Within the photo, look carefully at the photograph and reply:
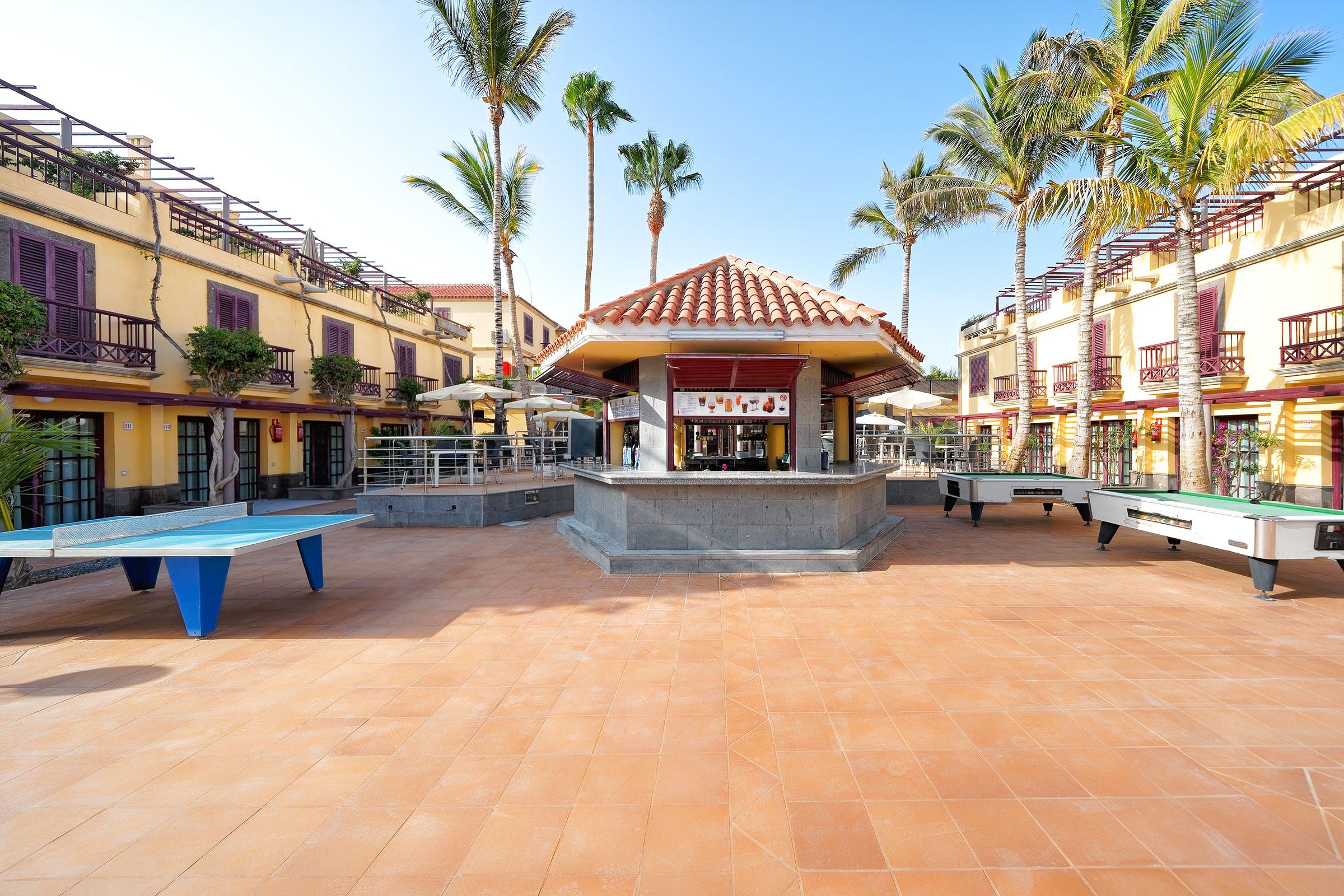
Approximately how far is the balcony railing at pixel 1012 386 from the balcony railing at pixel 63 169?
29260 millimetres

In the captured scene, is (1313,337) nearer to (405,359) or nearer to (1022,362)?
(1022,362)

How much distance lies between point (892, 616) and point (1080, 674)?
171 centimetres

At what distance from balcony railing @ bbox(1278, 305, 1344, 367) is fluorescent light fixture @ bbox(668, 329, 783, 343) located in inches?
527

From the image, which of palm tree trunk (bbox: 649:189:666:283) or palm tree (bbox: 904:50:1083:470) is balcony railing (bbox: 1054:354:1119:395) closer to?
palm tree (bbox: 904:50:1083:470)

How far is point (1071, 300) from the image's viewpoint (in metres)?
22.2

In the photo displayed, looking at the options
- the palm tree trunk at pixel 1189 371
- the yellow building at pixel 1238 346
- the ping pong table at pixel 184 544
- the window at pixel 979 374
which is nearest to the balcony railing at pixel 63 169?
the ping pong table at pixel 184 544

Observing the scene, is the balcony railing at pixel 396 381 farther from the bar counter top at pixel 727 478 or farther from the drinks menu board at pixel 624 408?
the bar counter top at pixel 727 478

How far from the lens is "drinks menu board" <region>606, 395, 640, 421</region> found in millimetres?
8953

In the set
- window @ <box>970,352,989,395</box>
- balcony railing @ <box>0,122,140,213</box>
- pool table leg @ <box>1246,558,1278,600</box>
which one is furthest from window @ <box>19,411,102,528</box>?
window @ <box>970,352,989,395</box>

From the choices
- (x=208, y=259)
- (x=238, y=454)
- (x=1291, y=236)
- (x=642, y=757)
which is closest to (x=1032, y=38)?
(x=1291, y=236)

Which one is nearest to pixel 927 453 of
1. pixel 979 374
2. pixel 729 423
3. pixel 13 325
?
pixel 729 423

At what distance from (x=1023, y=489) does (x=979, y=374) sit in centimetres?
1986

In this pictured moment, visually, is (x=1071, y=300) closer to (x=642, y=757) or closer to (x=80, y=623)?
(x=642, y=757)

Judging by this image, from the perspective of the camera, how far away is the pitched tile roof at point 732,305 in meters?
7.39
